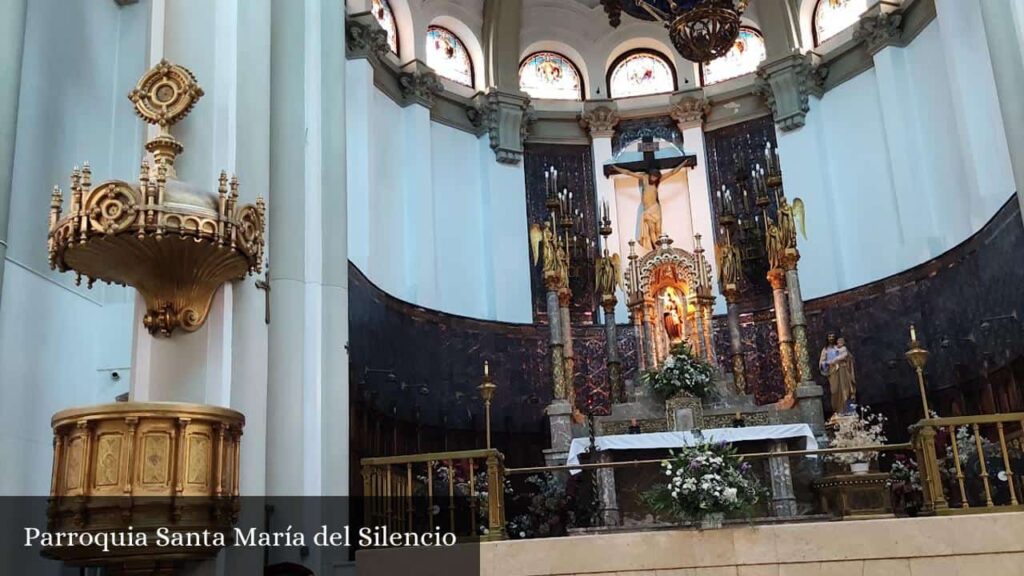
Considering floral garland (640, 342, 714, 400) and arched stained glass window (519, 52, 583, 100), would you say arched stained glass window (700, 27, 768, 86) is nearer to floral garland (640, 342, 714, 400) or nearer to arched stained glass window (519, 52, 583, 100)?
arched stained glass window (519, 52, 583, 100)

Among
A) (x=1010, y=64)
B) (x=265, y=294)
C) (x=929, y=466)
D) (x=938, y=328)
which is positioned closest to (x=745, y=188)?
(x=938, y=328)

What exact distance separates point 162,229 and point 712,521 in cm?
547

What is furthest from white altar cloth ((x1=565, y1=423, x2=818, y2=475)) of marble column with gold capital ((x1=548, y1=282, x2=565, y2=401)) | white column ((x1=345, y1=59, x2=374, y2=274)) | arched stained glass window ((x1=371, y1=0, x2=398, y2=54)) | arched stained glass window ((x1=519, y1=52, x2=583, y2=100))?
arched stained glass window ((x1=519, y1=52, x2=583, y2=100))

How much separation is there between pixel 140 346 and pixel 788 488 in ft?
29.6

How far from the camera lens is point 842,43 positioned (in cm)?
1838

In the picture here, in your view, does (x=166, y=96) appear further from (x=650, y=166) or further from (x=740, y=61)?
(x=740, y=61)

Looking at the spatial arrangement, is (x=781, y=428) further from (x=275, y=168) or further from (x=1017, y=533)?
(x=275, y=168)

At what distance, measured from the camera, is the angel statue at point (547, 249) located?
54.7 ft

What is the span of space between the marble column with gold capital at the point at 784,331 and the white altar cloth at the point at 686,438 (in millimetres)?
1828

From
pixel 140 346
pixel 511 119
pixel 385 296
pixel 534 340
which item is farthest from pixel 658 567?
pixel 511 119

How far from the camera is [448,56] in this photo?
65.2 feet

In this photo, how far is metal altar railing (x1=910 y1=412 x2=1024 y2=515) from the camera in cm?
898

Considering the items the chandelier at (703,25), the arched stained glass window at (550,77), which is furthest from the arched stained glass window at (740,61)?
the chandelier at (703,25)

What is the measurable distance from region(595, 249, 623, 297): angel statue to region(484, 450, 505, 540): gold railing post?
26.3 feet
